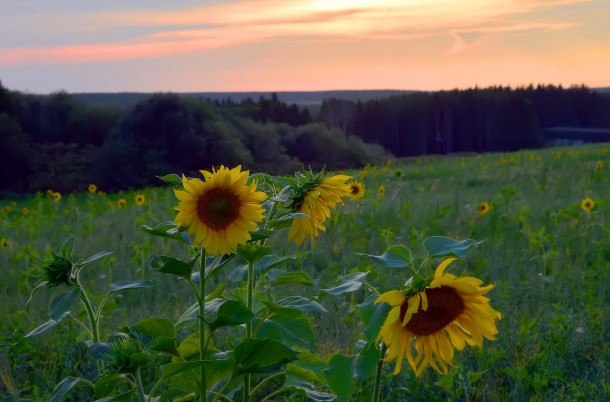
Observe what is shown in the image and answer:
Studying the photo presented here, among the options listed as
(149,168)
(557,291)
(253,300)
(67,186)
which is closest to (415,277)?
(253,300)

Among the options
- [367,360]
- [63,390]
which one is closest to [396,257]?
[367,360]

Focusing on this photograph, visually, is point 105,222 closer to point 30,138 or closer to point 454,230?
point 454,230

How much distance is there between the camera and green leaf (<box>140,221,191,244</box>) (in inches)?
75.5

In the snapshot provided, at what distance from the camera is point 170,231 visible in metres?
1.95

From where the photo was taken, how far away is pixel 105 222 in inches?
333

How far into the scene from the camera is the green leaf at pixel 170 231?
6.29ft

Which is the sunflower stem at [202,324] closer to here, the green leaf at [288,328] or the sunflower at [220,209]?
the sunflower at [220,209]

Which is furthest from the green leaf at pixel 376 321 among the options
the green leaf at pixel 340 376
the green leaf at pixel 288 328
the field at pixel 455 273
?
the field at pixel 455 273

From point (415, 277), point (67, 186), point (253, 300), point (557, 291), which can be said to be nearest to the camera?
point (415, 277)

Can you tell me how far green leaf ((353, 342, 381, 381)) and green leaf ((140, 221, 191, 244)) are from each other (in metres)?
0.56

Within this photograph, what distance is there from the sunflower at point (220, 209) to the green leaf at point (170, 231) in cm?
6

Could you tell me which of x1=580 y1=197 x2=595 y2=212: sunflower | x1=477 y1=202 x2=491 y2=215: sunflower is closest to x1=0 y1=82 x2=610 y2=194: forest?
x1=477 y1=202 x2=491 y2=215: sunflower

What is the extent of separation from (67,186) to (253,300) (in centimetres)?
2582

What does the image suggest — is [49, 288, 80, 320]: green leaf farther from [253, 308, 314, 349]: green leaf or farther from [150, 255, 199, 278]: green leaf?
[253, 308, 314, 349]: green leaf
